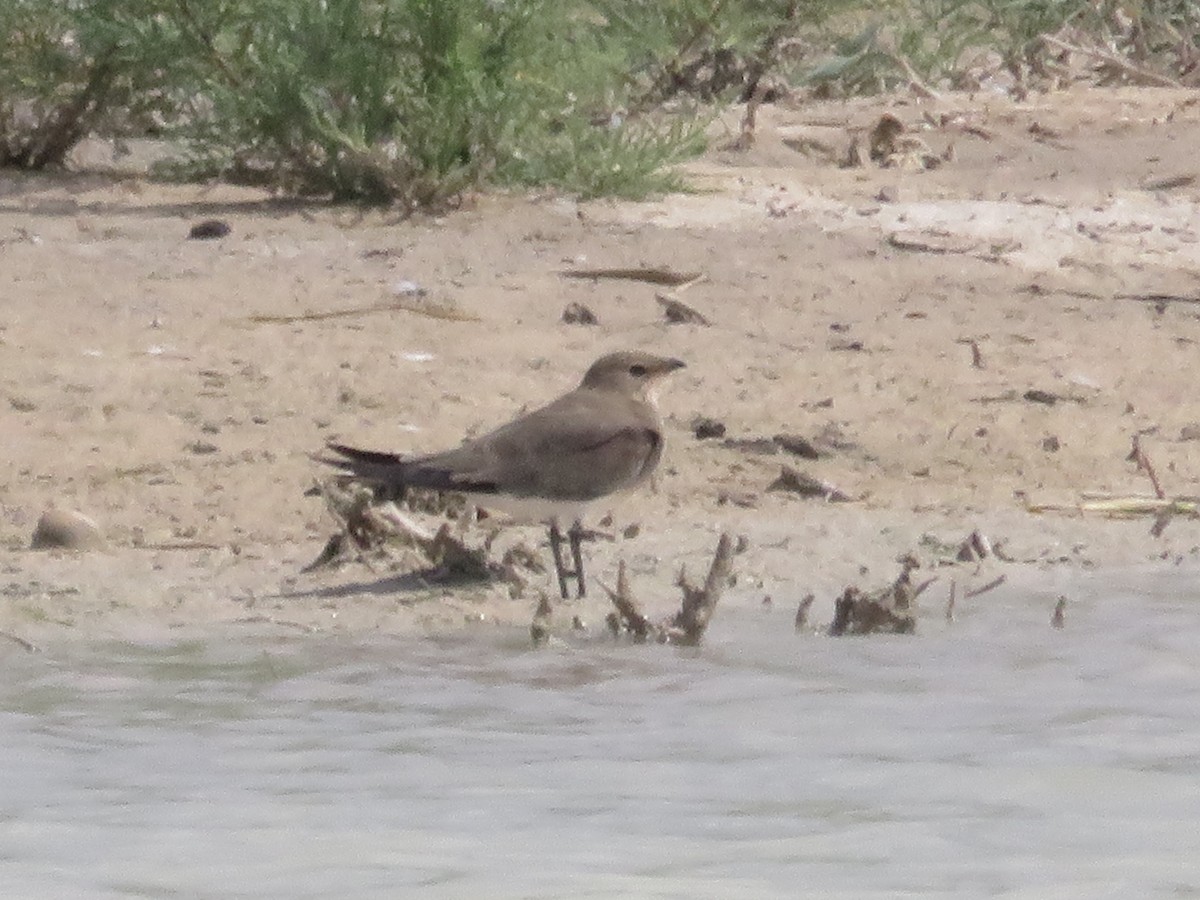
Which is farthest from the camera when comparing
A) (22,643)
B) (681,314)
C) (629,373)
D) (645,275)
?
(645,275)

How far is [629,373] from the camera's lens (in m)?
7.41

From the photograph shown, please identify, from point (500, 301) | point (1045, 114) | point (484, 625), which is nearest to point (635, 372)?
point (484, 625)

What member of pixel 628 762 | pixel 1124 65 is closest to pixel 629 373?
pixel 628 762

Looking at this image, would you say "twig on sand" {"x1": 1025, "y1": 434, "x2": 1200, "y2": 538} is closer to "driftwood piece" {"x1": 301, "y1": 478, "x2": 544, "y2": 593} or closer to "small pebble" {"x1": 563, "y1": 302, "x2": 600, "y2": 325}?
"driftwood piece" {"x1": 301, "y1": 478, "x2": 544, "y2": 593}

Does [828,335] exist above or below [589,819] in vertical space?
below

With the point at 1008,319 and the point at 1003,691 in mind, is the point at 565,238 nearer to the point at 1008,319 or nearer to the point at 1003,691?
the point at 1008,319

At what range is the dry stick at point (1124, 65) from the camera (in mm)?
12370

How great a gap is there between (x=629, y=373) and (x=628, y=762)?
2.11 meters

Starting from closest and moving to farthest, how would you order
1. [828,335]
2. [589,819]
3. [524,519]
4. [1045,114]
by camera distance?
[589,819] < [524,519] < [828,335] < [1045,114]

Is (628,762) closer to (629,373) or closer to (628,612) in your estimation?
(628,612)

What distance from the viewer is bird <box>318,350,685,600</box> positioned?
22.1 feet

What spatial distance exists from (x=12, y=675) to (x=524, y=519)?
1843 millimetres

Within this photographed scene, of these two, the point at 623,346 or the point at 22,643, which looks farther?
the point at 623,346

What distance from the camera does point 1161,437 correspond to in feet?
26.9
